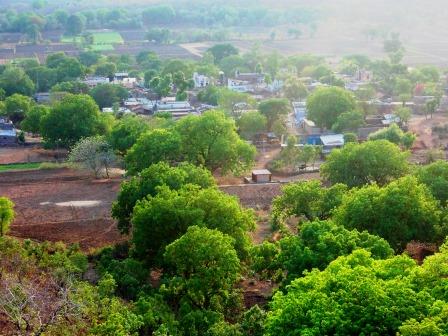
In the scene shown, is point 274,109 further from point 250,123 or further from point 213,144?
point 213,144

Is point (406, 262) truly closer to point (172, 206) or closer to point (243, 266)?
point (243, 266)

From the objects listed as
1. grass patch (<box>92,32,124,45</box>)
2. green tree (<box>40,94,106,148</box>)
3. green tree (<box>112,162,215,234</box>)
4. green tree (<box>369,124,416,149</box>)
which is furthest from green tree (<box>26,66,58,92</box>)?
green tree (<box>112,162,215,234</box>)

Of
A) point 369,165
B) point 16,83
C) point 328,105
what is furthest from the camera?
point 16,83

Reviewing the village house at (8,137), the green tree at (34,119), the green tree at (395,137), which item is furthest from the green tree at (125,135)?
the green tree at (395,137)

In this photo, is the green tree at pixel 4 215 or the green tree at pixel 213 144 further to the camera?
the green tree at pixel 213 144

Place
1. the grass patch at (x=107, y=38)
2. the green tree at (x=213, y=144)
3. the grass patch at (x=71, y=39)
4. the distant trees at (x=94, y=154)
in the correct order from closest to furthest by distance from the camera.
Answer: the green tree at (x=213, y=144)
the distant trees at (x=94, y=154)
the grass patch at (x=71, y=39)
the grass patch at (x=107, y=38)

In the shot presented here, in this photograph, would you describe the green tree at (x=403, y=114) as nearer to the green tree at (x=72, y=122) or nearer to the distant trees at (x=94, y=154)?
the green tree at (x=72, y=122)

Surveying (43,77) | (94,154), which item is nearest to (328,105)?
(94,154)

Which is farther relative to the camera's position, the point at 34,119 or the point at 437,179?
the point at 34,119
